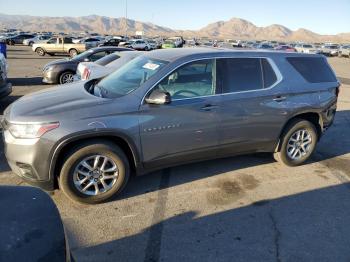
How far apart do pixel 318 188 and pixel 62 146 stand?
343cm

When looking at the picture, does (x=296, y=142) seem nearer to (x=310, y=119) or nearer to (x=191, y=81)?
(x=310, y=119)

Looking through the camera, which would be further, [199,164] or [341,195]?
[199,164]

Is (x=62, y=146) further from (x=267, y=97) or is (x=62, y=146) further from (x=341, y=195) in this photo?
(x=341, y=195)

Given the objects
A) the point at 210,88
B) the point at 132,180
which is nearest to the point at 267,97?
the point at 210,88

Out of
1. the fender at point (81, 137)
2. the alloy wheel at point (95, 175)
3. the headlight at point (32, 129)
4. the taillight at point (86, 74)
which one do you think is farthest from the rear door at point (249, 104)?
the taillight at point (86, 74)

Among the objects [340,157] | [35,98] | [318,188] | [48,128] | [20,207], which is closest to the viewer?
[20,207]

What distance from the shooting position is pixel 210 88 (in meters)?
Answer: 4.65

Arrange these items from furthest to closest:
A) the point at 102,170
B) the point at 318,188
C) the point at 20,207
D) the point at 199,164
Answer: the point at 199,164 < the point at 318,188 < the point at 102,170 < the point at 20,207

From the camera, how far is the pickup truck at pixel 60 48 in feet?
101

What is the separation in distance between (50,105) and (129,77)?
114cm

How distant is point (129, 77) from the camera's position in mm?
4785

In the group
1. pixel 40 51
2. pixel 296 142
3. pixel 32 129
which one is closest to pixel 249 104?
pixel 296 142

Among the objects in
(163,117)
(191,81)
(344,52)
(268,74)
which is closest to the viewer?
(163,117)

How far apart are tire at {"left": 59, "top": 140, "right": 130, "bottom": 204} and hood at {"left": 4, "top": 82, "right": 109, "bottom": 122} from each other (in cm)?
44
